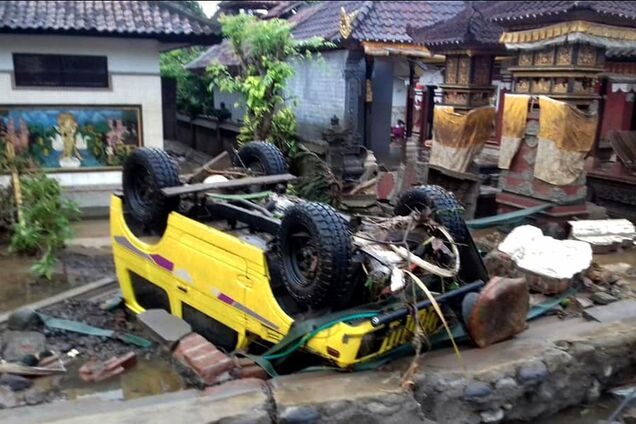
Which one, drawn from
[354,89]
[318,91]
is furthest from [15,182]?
[318,91]

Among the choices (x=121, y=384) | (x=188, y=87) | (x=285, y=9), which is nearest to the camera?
(x=121, y=384)

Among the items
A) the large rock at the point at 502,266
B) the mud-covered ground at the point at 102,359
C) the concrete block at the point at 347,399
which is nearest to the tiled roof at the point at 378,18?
the large rock at the point at 502,266

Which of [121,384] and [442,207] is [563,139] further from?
[121,384]

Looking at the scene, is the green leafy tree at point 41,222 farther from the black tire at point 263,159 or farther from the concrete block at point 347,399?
the concrete block at point 347,399

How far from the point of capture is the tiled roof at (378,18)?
13.2 metres

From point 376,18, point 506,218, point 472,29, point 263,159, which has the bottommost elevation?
point 506,218

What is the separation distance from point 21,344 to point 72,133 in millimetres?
5621

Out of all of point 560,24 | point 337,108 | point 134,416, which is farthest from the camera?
point 337,108

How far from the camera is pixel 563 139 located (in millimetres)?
8406

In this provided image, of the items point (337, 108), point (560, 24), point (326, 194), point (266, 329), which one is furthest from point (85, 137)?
point (560, 24)

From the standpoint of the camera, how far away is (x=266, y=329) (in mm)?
4465

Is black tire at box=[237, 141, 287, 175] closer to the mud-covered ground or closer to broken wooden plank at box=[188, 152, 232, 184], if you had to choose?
broken wooden plank at box=[188, 152, 232, 184]

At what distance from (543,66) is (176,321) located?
6.60 m

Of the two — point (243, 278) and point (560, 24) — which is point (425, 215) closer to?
point (243, 278)
